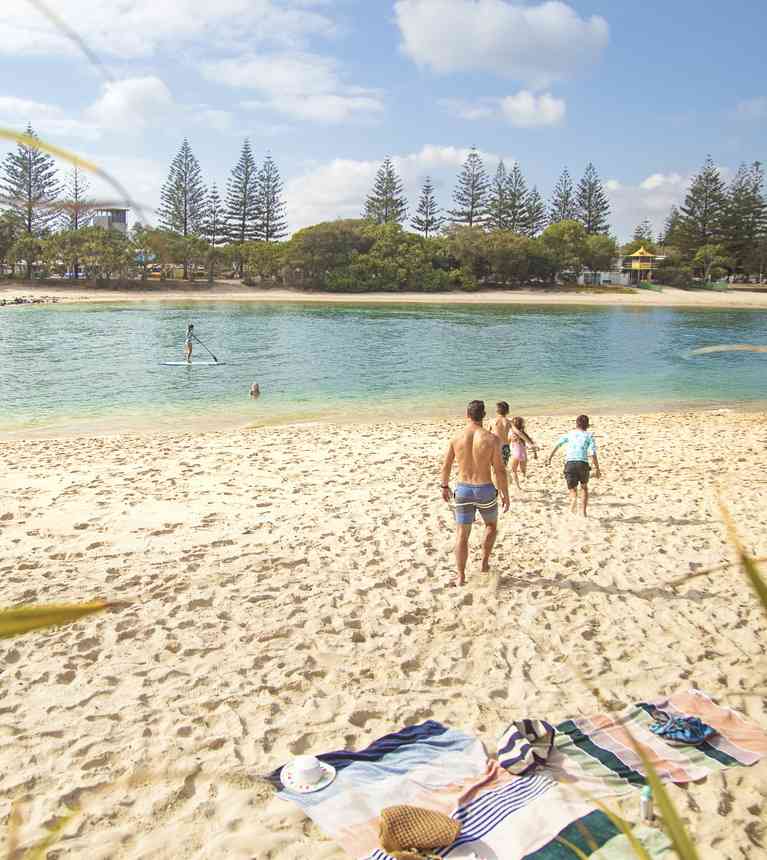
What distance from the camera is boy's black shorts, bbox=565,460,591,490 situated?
8102mm

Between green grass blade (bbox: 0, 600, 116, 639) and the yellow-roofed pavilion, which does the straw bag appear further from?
the yellow-roofed pavilion

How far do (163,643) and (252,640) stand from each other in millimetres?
622

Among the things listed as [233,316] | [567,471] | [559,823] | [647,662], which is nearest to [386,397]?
[567,471]

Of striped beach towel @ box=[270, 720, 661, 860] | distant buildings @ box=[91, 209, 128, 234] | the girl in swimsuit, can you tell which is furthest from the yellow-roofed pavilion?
distant buildings @ box=[91, 209, 128, 234]

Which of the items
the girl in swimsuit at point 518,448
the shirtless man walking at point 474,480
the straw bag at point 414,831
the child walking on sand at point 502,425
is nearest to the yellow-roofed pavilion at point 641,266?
the girl in swimsuit at point 518,448

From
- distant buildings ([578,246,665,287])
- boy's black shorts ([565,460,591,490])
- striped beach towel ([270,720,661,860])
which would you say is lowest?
striped beach towel ([270,720,661,860])

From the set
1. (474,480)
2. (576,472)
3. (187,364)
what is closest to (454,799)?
(474,480)

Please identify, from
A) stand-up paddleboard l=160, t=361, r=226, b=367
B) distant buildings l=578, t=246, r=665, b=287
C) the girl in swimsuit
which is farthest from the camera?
distant buildings l=578, t=246, r=665, b=287

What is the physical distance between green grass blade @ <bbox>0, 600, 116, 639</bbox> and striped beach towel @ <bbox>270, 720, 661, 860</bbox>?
3.27 meters

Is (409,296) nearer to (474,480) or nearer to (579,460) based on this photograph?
(579,460)

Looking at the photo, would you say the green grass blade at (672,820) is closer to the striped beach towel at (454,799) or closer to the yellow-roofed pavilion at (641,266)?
the striped beach towel at (454,799)

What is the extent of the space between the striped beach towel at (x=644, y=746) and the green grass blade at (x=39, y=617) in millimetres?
3718

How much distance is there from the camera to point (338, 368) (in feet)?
85.4

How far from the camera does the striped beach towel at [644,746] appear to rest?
12.8 feet
